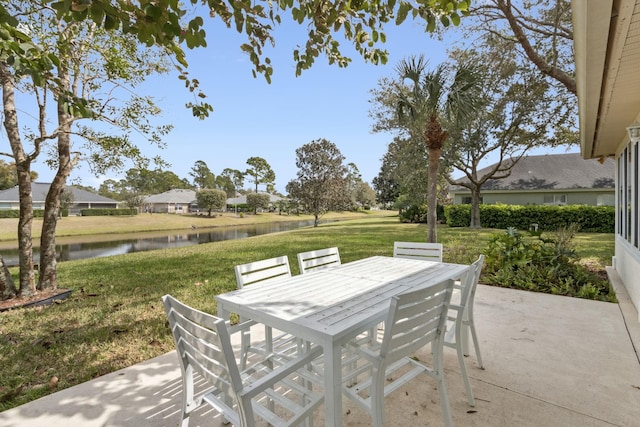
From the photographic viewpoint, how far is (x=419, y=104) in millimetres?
7383

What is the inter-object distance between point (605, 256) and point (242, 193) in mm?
71972

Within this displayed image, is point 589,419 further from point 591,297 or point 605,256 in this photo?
point 605,256

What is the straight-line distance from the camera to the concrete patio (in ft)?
7.20

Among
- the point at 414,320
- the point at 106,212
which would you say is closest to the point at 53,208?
the point at 414,320

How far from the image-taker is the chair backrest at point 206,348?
1457 millimetres

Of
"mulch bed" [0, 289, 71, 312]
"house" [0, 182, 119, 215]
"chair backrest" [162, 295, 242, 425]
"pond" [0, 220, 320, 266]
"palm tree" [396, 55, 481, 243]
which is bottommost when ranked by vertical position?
"pond" [0, 220, 320, 266]

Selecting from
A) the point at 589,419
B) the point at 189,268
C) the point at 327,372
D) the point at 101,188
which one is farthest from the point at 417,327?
the point at 101,188

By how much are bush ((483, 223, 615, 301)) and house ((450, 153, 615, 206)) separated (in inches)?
663

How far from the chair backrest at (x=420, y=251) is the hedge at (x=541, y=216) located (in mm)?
12458

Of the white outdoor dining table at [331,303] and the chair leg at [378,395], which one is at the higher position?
the white outdoor dining table at [331,303]

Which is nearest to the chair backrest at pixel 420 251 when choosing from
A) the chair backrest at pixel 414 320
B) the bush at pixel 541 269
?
the chair backrest at pixel 414 320

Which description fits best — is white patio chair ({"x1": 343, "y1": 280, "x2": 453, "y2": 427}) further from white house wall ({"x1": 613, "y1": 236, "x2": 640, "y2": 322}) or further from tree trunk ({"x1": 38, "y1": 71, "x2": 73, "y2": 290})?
tree trunk ({"x1": 38, "y1": 71, "x2": 73, "y2": 290})

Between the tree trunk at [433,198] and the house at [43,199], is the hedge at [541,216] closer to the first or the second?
the tree trunk at [433,198]

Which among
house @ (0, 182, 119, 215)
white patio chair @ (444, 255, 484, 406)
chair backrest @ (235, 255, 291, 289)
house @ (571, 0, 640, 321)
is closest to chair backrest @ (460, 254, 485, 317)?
white patio chair @ (444, 255, 484, 406)
